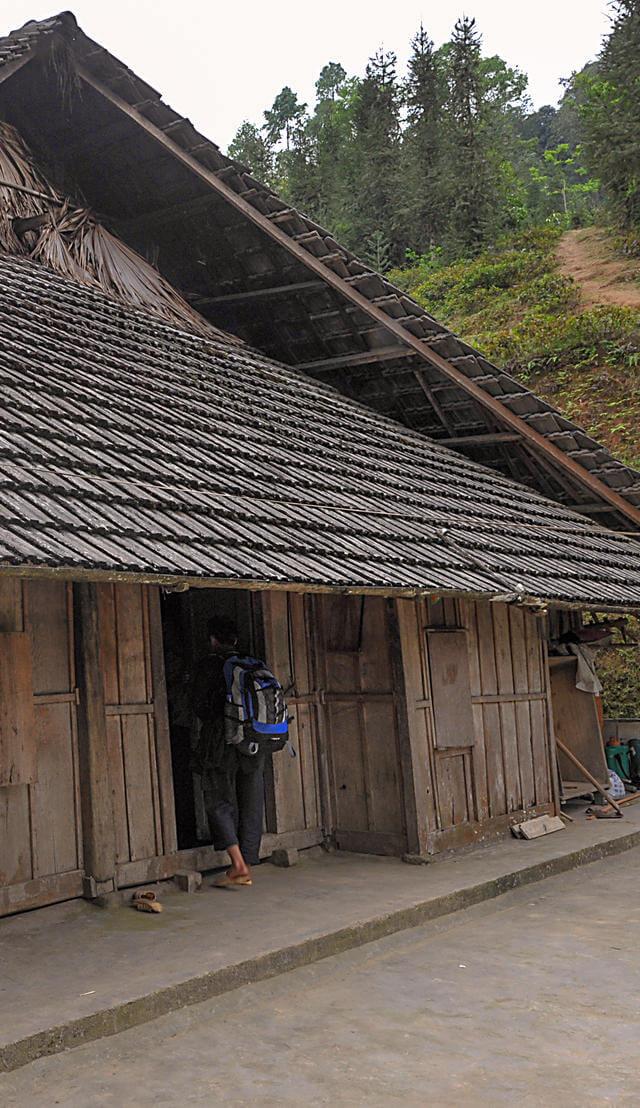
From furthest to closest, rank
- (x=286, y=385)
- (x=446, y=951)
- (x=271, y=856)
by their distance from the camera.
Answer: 1. (x=286, y=385)
2. (x=271, y=856)
3. (x=446, y=951)

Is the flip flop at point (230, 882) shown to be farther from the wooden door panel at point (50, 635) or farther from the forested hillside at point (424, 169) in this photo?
the forested hillside at point (424, 169)

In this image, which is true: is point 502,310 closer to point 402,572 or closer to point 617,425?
point 617,425

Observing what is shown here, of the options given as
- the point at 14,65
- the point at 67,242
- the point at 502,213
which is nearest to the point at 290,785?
the point at 67,242

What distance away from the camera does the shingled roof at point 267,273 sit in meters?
9.80

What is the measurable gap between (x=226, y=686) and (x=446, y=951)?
2.22 m

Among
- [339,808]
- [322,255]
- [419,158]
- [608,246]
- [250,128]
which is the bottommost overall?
[339,808]

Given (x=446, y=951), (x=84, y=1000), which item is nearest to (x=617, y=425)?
(x=446, y=951)

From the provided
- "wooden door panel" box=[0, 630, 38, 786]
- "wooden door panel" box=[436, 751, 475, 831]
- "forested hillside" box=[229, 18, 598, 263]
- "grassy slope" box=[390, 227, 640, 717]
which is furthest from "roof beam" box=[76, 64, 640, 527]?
"forested hillside" box=[229, 18, 598, 263]

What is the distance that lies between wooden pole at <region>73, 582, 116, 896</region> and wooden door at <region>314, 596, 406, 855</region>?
2162 mm

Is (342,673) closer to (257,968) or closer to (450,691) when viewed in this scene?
(450,691)

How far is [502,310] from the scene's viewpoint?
2825 centimetres

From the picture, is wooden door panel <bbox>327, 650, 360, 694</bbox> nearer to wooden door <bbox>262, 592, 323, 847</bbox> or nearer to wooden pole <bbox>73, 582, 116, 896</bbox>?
wooden door <bbox>262, 592, 323, 847</bbox>

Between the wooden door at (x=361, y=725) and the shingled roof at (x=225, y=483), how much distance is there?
0.92 m

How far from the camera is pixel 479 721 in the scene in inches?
326
